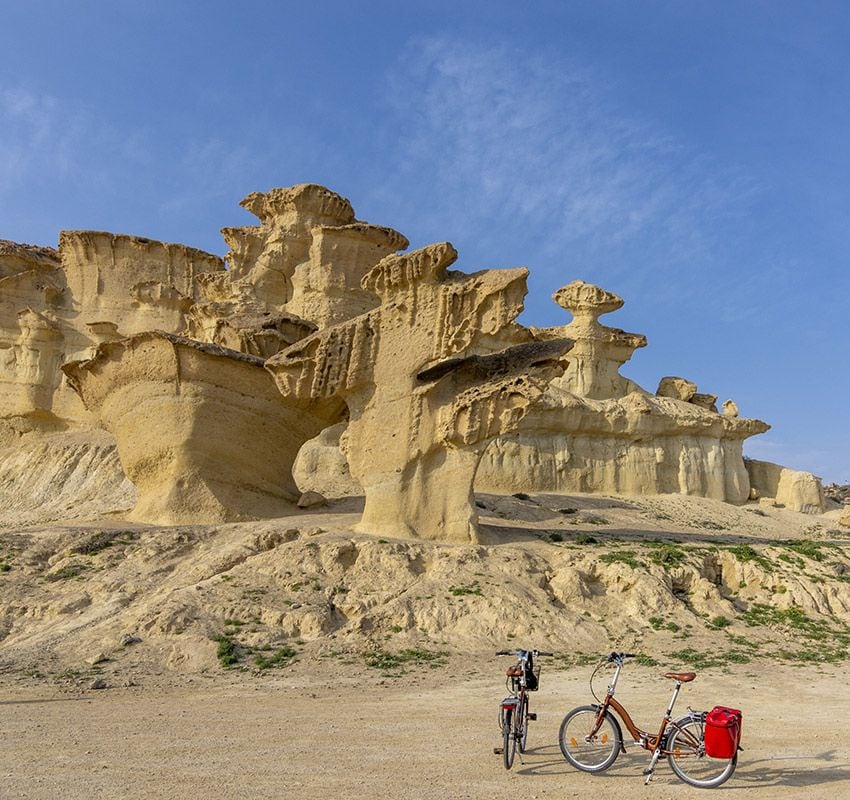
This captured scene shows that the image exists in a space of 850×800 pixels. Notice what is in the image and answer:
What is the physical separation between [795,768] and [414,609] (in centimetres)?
783

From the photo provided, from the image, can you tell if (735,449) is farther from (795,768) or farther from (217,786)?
(217,786)

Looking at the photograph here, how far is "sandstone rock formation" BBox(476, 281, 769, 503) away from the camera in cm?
3014

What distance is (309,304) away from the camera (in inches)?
1351

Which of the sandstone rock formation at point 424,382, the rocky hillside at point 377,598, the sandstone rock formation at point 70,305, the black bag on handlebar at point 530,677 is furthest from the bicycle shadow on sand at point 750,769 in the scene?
the sandstone rock formation at point 70,305

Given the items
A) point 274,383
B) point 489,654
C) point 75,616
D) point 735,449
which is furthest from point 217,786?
point 735,449

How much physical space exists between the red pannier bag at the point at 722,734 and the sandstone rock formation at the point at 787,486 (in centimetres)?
3157

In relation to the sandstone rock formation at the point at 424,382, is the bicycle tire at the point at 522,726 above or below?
below

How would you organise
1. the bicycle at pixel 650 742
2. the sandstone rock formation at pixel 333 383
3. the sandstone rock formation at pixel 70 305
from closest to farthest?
the bicycle at pixel 650 742
the sandstone rock formation at pixel 333 383
the sandstone rock formation at pixel 70 305

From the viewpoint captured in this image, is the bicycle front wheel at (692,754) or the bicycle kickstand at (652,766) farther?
the bicycle kickstand at (652,766)

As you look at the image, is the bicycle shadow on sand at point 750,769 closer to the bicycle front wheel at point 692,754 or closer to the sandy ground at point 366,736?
the sandy ground at point 366,736

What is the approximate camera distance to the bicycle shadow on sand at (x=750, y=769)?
6.44 meters

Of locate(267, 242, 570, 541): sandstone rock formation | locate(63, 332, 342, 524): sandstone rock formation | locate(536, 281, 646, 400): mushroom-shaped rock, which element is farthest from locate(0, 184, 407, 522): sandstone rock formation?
locate(536, 281, 646, 400): mushroom-shaped rock

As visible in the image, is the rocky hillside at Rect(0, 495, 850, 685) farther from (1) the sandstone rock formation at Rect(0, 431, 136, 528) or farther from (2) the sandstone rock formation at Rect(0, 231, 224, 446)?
(2) the sandstone rock formation at Rect(0, 231, 224, 446)

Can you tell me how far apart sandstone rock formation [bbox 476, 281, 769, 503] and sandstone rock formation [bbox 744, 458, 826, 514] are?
168 centimetres
